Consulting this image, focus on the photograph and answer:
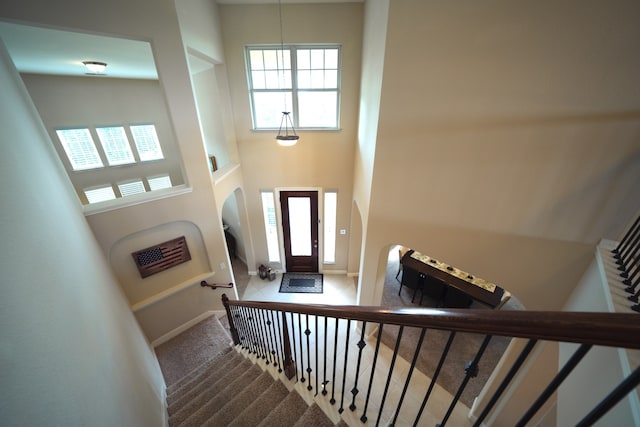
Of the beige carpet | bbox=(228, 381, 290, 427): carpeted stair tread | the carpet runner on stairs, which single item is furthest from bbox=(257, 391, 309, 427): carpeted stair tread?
the beige carpet

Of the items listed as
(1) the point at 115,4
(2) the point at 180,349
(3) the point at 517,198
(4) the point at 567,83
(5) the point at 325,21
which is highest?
(5) the point at 325,21

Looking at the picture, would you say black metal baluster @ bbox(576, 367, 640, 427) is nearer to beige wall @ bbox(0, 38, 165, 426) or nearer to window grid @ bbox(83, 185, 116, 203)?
beige wall @ bbox(0, 38, 165, 426)

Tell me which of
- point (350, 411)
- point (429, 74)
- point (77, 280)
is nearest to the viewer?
point (350, 411)

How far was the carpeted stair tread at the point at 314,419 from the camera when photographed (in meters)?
1.70

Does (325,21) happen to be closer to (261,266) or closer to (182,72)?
(182,72)

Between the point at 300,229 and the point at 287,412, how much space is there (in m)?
4.34

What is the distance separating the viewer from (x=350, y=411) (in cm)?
177

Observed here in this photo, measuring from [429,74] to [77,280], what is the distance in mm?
3870

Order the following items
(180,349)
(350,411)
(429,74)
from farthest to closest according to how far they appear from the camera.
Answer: (180,349) → (429,74) → (350,411)

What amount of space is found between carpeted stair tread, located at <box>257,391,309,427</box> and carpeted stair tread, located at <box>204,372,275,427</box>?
462 millimetres

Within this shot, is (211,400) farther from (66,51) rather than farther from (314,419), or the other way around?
(66,51)

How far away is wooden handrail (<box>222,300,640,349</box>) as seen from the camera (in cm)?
54

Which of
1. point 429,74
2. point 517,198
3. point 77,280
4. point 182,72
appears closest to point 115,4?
point 182,72

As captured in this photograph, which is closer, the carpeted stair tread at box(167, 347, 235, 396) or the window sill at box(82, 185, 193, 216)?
the window sill at box(82, 185, 193, 216)
